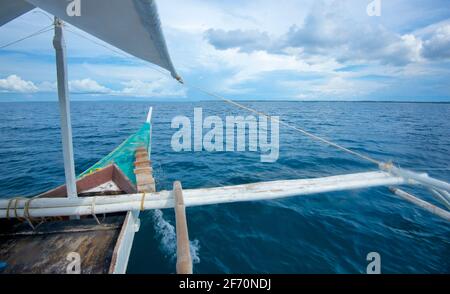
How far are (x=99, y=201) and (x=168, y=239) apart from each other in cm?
237

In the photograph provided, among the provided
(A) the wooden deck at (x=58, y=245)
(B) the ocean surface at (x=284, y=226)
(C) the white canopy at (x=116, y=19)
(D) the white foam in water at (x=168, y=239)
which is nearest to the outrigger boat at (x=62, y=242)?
(A) the wooden deck at (x=58, y=245)

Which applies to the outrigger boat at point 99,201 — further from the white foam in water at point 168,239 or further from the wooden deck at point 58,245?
the white foam in water at point 168,239

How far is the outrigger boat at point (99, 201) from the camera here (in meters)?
3.00

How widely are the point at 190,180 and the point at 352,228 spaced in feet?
22.8

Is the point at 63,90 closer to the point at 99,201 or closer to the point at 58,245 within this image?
the point at 99,201

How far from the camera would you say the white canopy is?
2656 mm

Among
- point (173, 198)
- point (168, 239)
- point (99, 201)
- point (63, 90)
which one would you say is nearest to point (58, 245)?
point (99, 201)

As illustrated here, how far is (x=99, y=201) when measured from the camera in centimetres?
449

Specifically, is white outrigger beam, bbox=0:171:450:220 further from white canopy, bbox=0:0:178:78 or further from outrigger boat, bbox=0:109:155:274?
white canopy, bbox=0:0:178:78

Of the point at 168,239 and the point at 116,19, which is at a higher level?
the point at 116,19

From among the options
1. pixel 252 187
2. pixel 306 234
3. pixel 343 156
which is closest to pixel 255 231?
pixel 306 234

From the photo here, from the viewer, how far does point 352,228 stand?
6.84 m

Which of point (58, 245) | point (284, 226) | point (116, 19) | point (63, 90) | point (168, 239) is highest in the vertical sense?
point (116, 19)
